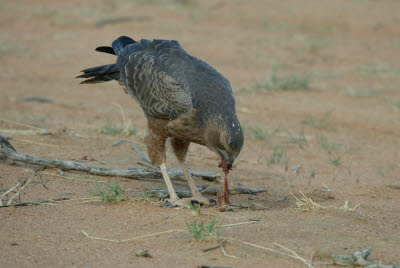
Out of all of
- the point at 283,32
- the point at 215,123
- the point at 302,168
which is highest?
the point at 283,32

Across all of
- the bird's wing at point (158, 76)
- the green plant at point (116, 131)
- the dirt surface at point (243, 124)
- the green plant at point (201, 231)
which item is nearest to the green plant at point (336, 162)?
the dirt surface at point (243, 124)

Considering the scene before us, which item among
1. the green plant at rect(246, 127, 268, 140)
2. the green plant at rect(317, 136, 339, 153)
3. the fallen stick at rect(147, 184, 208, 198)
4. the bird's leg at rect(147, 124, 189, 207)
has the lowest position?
the fallen stick at rect(147, 184, 208, 198)

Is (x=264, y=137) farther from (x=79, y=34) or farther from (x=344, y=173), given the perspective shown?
(x=79, y=34)

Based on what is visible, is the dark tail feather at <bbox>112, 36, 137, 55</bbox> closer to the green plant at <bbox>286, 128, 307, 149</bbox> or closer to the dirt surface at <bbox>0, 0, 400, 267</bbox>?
the dirt surface at <bbox>0, 0, 400, 267</bbox>

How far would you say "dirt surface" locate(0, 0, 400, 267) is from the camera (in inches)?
154

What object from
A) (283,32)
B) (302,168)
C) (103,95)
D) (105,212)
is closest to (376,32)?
(283,32)

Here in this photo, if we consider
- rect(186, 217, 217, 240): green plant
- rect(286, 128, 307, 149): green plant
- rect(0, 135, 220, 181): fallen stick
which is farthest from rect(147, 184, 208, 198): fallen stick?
rect(286, 128, 307, 149): green plant

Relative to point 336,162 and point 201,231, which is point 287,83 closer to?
point 336,162

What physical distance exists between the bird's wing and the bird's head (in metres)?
0.39

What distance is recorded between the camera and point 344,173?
693 centimetres

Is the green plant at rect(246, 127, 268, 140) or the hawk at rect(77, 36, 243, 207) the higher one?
the hawk at rect(77, 36, 243, 207)

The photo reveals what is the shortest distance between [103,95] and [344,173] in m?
6.70

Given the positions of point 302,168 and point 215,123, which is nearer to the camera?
point 215,123

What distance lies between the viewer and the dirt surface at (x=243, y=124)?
391 cm
